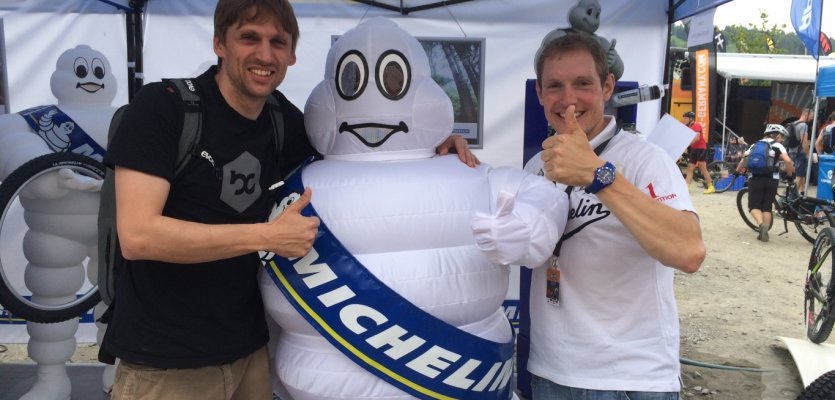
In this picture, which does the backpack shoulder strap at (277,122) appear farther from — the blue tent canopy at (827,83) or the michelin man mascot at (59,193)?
the blue tent canopy at (827,83)

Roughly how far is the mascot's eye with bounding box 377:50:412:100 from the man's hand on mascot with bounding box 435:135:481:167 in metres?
0.23

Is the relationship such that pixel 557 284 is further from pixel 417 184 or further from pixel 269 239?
pixel 269 239

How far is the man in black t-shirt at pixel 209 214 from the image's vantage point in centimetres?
146

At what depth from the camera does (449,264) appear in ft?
5.43

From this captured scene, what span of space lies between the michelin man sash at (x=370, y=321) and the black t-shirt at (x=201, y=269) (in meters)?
0.17

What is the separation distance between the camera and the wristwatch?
134cm

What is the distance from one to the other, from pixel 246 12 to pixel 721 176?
13914 millimetres

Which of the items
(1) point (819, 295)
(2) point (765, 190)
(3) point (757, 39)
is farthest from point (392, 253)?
(3) point (757, 39)

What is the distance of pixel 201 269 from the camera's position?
1648mm

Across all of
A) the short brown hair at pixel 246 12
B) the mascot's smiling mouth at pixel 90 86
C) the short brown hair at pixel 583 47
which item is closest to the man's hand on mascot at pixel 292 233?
the short brown hair at pixel 246 12

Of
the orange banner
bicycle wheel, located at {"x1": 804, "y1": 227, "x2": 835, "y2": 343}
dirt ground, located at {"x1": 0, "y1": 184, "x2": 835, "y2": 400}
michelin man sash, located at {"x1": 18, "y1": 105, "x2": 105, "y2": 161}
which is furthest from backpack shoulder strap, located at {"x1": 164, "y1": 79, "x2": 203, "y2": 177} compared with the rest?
the orange banner

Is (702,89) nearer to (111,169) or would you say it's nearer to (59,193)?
(59,193)

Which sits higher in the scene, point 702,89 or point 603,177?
point 702,89

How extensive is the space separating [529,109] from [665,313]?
1720mm
